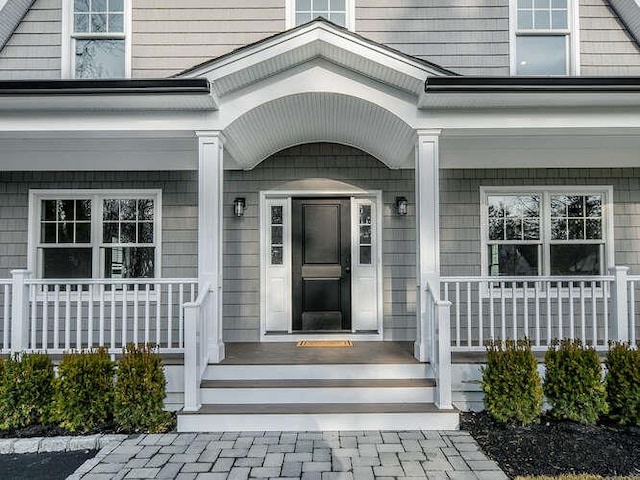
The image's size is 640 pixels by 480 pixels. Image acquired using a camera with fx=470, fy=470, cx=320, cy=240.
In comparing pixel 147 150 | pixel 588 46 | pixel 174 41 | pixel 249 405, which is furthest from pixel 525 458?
pixel 174 41

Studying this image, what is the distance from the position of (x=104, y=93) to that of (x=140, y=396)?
297 centimetres

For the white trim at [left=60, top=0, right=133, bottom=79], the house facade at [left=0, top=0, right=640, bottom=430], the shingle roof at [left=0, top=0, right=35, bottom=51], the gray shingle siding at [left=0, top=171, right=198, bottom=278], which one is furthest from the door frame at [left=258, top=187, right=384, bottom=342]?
the shingle roof at [left=0, top=0, right=35, bottom=51]

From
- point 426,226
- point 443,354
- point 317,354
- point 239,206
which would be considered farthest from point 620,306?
point 239,206

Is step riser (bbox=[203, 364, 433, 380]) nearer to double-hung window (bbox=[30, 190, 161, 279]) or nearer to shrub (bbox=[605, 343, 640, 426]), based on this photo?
shrub (bbox=[605, 343, 640, 426])

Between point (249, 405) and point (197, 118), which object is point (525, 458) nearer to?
point (249, 405)

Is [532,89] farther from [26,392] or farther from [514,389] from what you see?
[26,392]

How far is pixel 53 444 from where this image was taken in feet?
13.5

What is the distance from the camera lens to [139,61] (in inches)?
259

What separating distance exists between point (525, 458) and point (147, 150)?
17.1 feet

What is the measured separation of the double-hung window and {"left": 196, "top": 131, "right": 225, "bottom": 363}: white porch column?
1980mm

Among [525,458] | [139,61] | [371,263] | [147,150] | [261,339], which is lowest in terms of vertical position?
[525,458]

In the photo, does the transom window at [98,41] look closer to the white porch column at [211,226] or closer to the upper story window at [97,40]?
the upper story window at [97,40]

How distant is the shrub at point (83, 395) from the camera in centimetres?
430

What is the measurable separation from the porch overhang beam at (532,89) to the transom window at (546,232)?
2075 mm
